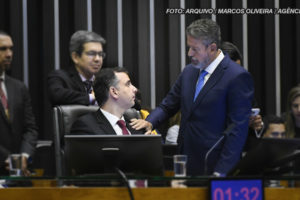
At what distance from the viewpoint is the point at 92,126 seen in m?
2.23

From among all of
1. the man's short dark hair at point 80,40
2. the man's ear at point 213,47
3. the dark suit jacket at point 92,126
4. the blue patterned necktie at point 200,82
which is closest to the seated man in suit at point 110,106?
the dark suit jacket at point 92,126

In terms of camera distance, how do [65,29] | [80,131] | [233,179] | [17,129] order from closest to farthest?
[233,179] < [80,131] < [17,129] < [65,29]

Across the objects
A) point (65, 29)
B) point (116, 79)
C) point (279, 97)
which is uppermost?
point (65, 29)

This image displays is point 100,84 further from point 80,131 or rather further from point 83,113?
point 80,131

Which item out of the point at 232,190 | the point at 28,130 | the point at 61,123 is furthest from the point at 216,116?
the point at 232,190

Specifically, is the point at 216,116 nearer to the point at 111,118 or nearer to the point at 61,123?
the point at 111,118

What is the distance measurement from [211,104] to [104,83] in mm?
510

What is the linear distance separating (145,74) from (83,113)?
1.86m

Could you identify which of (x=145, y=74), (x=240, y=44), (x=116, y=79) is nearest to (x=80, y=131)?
(x=116, y=79)

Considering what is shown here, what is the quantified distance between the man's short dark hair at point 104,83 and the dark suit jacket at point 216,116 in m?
0.28

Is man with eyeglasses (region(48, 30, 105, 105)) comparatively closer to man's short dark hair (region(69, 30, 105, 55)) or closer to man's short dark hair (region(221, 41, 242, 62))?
man's short dark hair (region(69, 30, 105, 55))

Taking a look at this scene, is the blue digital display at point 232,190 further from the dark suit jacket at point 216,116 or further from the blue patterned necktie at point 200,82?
the blue patterned necktie at point 200,82

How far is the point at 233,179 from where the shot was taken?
1.26 metres

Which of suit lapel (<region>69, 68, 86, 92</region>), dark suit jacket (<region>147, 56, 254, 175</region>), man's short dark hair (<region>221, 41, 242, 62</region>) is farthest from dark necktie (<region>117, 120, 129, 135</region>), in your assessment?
man's short dark hair (<region>221, 41, 242, 62</region>)
